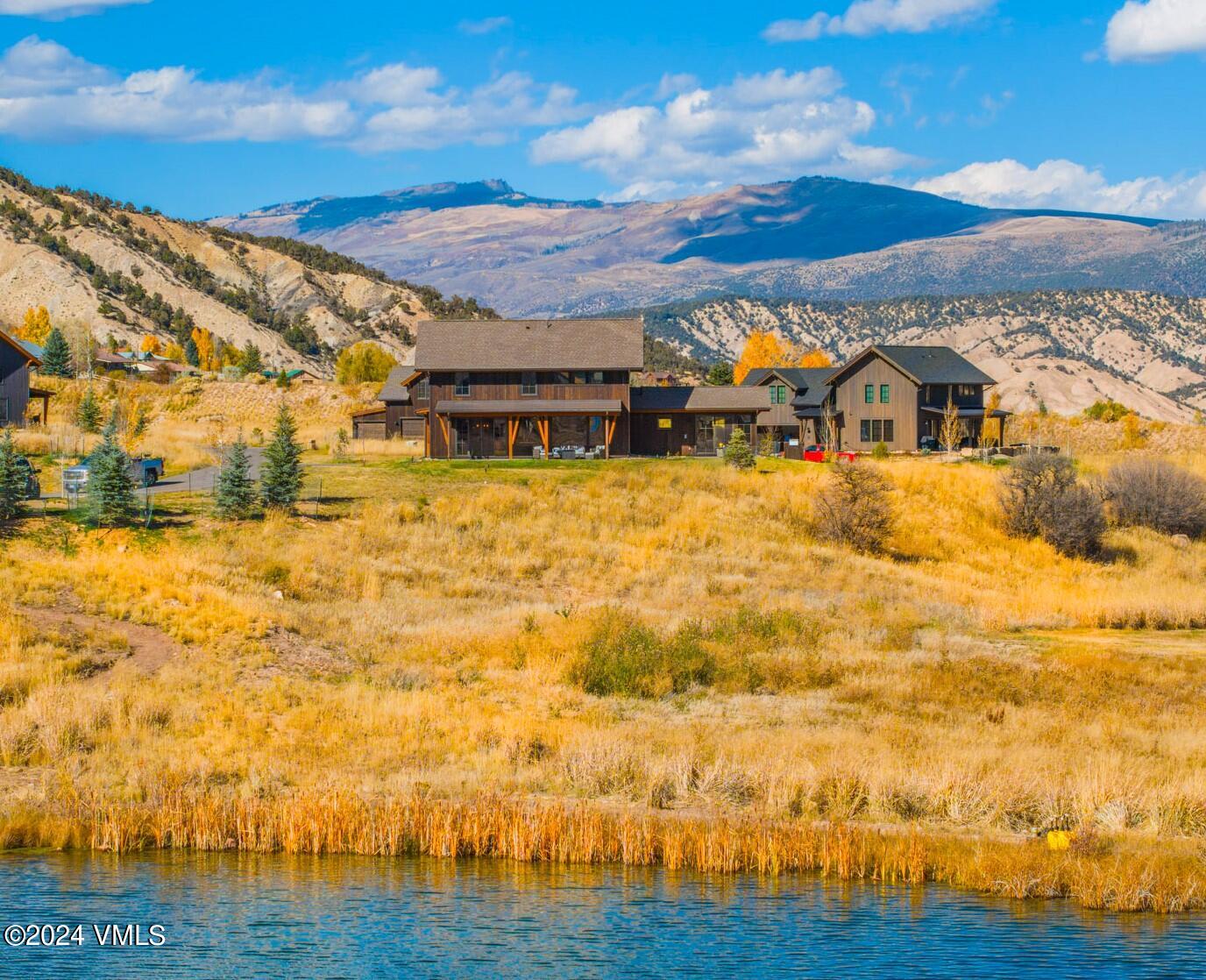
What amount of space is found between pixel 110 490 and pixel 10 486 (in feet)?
10.0

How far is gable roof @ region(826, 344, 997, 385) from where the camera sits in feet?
248

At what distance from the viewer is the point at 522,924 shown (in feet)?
50.5

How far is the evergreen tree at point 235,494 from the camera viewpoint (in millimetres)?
42812

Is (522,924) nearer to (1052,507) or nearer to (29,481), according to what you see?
(29,481)

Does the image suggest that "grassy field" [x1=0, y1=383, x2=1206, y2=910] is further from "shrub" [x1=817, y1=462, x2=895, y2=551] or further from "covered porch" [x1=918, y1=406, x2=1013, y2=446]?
"covered porch" [x1=918, y1=406, x2=1013, y2=446]

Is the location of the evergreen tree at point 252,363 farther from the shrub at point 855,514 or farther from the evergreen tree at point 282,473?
the shrub at point 855,514

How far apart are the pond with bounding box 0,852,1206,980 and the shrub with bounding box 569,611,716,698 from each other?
396 inches

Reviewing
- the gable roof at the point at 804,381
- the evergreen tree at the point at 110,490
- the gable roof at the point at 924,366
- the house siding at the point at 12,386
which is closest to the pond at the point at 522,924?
the evergreen tree at the point at 110,490

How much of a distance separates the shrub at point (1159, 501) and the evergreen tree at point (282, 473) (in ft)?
114

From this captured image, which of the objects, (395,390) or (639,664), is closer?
(639,664)

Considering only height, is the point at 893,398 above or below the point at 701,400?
above

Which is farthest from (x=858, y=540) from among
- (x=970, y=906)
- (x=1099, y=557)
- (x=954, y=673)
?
(x=970, y=906)

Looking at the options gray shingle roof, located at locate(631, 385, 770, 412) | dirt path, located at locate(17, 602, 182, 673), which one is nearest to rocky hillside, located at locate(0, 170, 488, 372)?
gray shingle roof, located at locate(631, 385, 770, 412)

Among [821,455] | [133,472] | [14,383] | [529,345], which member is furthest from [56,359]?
[821,455]
